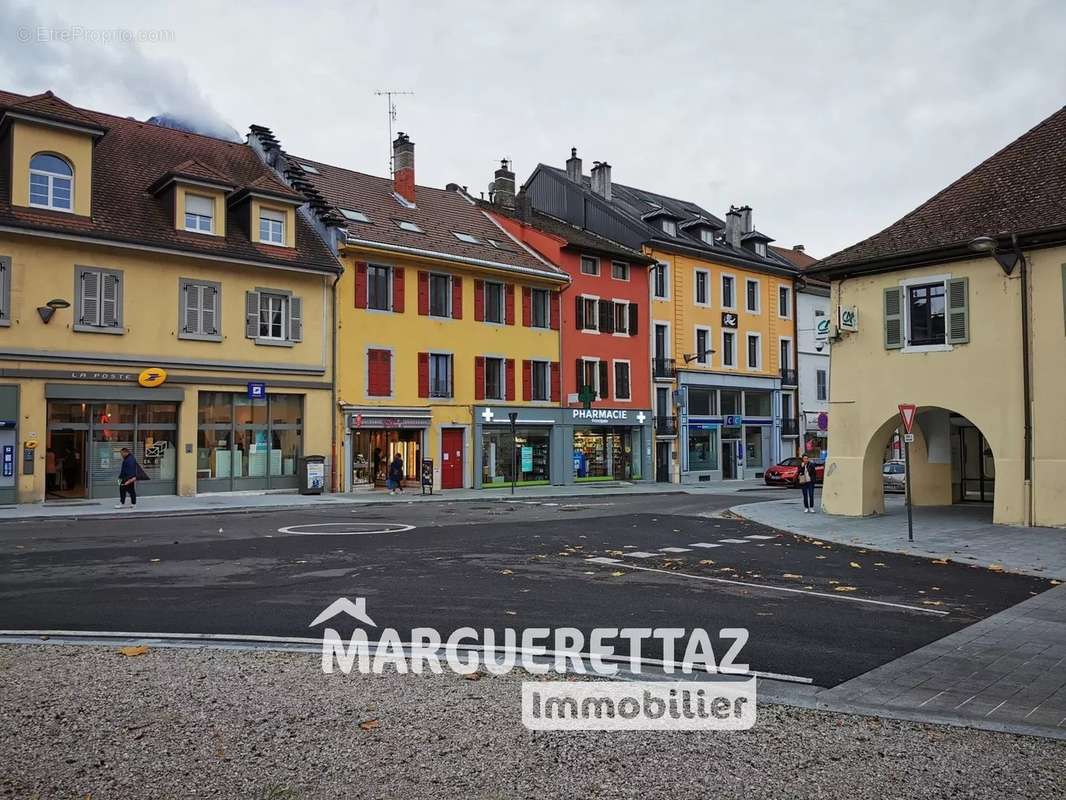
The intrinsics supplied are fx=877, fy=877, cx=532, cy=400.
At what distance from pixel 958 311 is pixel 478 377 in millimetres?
19822

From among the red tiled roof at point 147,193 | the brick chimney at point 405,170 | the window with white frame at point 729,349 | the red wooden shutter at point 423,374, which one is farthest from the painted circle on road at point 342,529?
the window with white frame at point 729,349

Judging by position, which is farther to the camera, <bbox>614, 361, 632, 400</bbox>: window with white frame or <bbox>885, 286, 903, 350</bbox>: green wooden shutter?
<bbox>614, 361, 632, 400</bbox>: window with white frame

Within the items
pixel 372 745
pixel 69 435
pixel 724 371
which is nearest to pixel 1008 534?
pixel 372 745

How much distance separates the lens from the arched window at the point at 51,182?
81.7 ft

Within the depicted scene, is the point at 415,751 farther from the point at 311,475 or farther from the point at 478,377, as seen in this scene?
the point at 478,377

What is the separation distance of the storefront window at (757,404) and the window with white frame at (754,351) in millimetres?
1502

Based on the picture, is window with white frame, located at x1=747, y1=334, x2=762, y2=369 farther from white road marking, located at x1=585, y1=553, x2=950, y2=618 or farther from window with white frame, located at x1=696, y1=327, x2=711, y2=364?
white road marking, located at x1=585, y1=553, x2=950, y2=618

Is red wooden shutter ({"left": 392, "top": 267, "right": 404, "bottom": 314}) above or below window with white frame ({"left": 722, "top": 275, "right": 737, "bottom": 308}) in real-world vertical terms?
below

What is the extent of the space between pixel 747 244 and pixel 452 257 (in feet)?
73.4

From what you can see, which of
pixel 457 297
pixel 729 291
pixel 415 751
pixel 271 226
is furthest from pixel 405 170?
pixel 415 751

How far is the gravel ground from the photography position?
4488mm

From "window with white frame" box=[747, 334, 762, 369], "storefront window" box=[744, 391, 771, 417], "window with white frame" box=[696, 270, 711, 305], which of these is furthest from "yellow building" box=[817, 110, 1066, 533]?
"window with white frame" box=[747, 334, 762, 369]

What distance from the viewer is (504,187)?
45.5 m

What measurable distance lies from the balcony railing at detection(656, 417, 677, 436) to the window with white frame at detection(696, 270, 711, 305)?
684 centimetres
